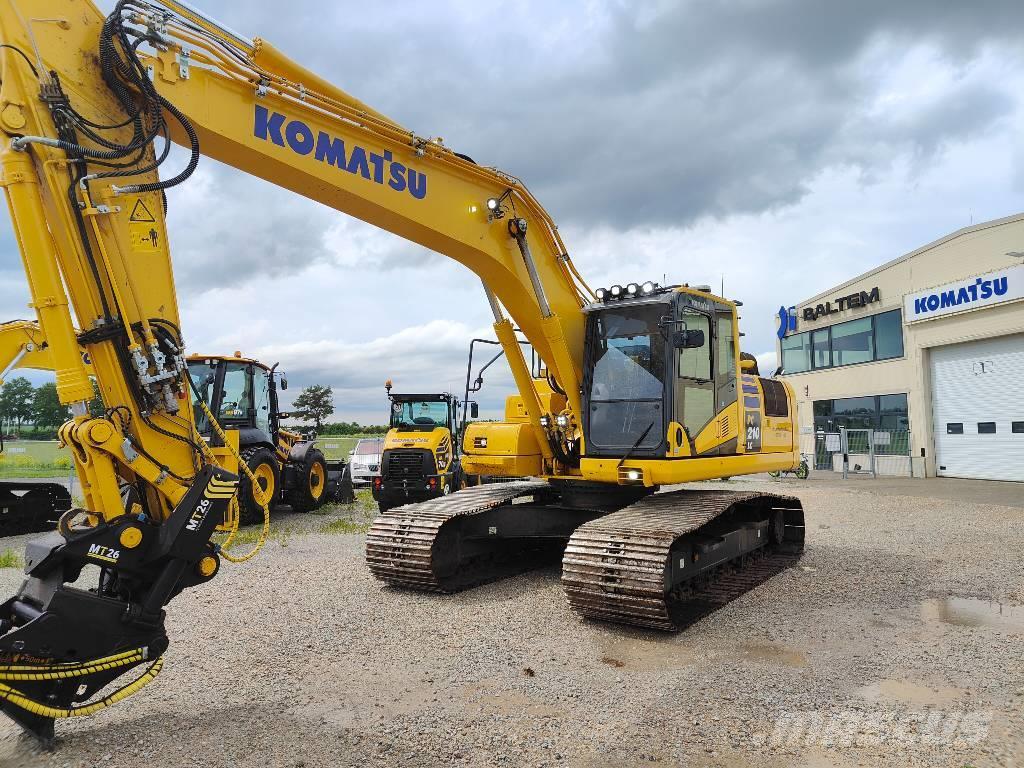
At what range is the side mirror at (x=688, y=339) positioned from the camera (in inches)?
268

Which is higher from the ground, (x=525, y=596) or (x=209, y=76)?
(x=209, y=76)

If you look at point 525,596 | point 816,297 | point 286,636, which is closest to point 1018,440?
point 816,297

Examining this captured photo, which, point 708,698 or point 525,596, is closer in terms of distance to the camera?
Result: point 708,698

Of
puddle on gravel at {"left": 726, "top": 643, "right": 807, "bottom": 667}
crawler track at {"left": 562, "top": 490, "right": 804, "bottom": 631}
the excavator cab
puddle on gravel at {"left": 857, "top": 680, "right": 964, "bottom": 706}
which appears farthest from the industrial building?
puddle on gravel at {"left": 857, "top": 680, "right": 964, "bottom": 706}

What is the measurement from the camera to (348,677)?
16.4 ft

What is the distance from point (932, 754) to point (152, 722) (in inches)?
168

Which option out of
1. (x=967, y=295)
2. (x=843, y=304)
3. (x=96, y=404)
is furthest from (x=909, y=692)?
(x=843, y=304)

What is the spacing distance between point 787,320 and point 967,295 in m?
7.33

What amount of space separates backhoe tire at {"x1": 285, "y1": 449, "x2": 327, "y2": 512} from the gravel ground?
254 inches

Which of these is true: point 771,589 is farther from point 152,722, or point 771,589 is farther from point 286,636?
point 152,722

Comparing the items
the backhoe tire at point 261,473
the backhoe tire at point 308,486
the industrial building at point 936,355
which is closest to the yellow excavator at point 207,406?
the backhoe tire at point 261,473

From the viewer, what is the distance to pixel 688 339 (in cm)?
683

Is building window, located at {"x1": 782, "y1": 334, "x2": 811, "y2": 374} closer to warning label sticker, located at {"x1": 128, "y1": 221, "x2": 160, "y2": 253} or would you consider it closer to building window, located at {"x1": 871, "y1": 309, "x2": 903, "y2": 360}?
building window, located at {"x1": 871, "y1": 309, "x2": 903, "y2": 360}
